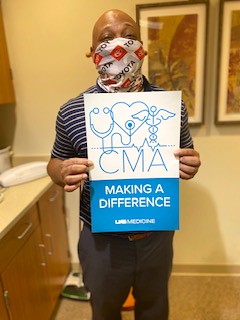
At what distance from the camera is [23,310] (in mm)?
1279

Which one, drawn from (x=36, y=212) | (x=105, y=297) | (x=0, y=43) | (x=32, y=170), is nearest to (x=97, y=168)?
(x=105, y=297)

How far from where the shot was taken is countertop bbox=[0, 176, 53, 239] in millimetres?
1166

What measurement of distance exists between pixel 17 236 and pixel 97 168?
620 millimetres

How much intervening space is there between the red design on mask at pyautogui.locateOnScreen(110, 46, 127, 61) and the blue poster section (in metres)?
0.43

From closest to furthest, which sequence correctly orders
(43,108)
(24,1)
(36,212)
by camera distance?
1. (36,212)
2. (24,1)
3. (43,108)

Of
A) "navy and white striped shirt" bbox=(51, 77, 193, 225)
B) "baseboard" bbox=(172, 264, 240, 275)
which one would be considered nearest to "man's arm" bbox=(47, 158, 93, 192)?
"navy and white striped shirt" bbox=(51, 77, 193, 225)

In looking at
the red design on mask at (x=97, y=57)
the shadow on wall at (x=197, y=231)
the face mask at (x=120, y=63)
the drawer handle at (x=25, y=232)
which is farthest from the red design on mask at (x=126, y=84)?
the shadow on wall at (x=197, y=231)

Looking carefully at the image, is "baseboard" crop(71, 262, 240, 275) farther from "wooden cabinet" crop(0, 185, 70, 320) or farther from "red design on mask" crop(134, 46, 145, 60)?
"red design on mask" crop(134, 46, 145, 60)

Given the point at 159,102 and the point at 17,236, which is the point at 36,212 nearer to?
the point at 17,236

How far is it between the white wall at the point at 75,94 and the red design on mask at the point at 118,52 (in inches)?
28.7

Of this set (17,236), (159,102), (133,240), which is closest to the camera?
(159,102)

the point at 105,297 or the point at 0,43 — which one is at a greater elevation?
the point at 0,43

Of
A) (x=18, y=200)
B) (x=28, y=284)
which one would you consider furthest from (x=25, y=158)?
(x=28, y=284)

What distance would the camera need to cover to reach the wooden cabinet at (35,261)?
1.17 meters
